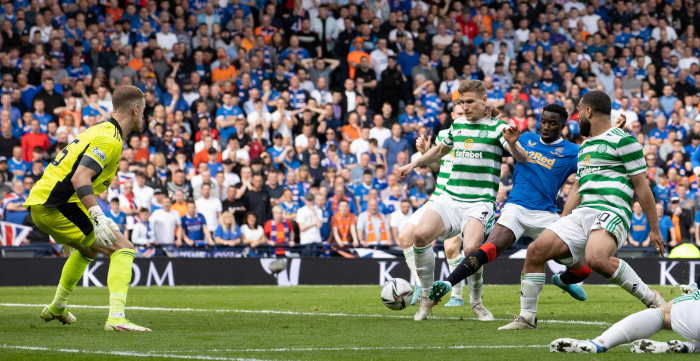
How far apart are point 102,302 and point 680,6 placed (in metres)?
20.3

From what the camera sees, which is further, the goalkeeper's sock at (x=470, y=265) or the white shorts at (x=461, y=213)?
the white shorts at (x=461, y=213)

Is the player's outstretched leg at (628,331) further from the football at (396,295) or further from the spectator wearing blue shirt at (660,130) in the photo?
the spectator wearing blue shirt at (660,130)

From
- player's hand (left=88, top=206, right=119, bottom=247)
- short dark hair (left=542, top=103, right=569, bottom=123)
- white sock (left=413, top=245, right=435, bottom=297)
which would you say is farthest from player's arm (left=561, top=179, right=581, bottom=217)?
player's hand (left=88, top=206, right=119, bottom=247)

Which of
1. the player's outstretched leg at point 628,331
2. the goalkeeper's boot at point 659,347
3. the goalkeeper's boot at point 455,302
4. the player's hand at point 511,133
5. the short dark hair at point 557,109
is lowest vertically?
the goalkeeper's boot at point 455,302

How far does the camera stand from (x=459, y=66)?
24.8 metres

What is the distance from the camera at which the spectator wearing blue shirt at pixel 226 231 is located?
19672 mm

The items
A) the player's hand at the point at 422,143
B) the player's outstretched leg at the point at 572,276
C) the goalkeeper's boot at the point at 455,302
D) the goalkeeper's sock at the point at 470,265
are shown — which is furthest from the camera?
the goalkeeper's boot at the point at 455,302

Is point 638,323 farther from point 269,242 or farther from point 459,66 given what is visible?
point 459,66

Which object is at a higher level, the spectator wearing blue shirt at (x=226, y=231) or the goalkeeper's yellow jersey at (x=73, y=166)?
the goalkeeper's yellow jersey at (x=73, y=166)

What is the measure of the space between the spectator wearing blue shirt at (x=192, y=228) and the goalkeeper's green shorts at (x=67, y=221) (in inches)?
391

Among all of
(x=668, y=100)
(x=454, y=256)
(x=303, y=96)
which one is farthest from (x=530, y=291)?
(x=668, y=100)

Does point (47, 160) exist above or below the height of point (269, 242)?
above

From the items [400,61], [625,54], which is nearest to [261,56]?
[400,61]

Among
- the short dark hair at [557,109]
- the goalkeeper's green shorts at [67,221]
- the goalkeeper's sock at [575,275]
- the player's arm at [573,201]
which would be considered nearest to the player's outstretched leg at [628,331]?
the player's arm at [573,201]
